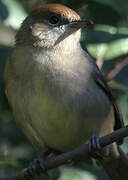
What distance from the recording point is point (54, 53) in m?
5.13

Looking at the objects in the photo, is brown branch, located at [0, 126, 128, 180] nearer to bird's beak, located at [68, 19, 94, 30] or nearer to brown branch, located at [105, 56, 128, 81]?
brown branch, located at [105, 56, 128, 81]

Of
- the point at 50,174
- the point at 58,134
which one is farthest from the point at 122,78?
the point at 50,174

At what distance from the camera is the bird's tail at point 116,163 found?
547 cm

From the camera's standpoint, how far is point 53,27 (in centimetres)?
529

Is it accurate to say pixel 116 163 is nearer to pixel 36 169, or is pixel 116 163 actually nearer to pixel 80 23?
pixel 36 169

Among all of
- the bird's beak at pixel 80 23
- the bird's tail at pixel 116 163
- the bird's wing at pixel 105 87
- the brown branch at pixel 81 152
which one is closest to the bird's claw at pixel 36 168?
the brown branch at pixel 81 152

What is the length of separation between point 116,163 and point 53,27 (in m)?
1.67

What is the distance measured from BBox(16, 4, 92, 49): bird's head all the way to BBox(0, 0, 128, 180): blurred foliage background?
34 centimetres

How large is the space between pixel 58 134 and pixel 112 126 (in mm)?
636

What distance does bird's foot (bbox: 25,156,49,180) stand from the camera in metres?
5.00

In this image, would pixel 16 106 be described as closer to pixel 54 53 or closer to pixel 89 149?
pixel 54 53

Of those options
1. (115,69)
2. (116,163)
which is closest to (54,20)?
(115,69)

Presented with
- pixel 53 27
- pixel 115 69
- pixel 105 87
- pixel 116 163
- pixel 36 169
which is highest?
pixel 53 27

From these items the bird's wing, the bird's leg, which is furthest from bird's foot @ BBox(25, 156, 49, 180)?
the bird's wing
